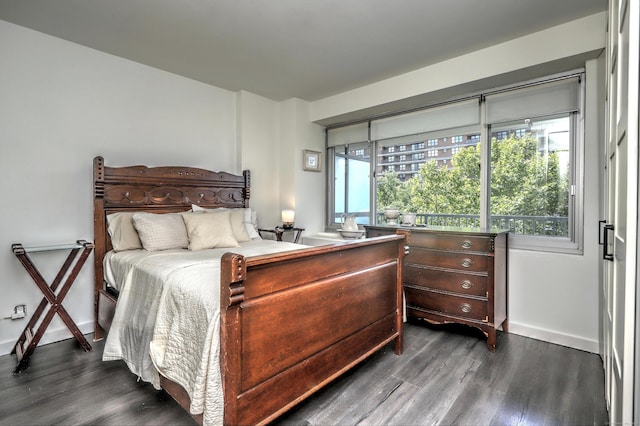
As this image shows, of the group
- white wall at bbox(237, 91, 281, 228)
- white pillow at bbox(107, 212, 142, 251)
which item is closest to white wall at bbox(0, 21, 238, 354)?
white pillow at bbox(107, 212, 142, 251)

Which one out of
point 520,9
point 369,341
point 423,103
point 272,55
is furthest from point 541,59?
point 369,341

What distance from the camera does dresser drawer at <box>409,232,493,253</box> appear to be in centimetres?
263

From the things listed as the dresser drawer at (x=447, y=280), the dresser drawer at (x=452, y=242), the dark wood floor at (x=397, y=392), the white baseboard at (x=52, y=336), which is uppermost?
the dresser drawer at (x=452, y=242)

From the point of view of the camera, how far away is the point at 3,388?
6.57 ft

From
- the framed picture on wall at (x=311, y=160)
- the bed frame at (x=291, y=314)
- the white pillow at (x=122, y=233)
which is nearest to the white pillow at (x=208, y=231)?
the white pillow at (x=122, y=233)

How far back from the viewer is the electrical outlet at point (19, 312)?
2.55 meters

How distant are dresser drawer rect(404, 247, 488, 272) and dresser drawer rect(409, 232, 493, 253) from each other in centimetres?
5

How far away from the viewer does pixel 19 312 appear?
8.41ft

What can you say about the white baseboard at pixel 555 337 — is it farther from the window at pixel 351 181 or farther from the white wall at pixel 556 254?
the window at pixel 351 181

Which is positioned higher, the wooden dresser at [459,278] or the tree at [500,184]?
the tree at [500,184]

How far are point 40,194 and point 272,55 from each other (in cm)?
234

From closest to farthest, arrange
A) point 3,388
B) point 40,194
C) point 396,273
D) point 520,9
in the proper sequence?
1. point 3,388
2. point 520,9
3. point 396,273
4. point 40,194

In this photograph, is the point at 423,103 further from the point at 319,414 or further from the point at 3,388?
the point at 3,388

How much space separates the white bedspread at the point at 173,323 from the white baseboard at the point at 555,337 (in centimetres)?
271
